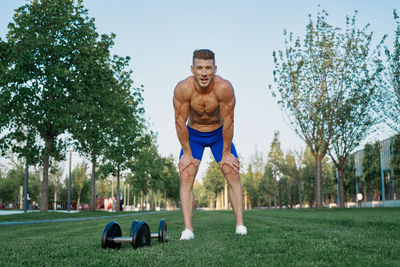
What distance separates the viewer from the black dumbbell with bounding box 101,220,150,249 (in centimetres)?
363

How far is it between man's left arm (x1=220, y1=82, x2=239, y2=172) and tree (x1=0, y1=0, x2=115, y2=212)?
44.4 ft

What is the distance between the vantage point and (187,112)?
493 centimetres

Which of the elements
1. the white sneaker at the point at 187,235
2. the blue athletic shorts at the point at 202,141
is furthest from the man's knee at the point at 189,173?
the white sneaker at the point at 187,235

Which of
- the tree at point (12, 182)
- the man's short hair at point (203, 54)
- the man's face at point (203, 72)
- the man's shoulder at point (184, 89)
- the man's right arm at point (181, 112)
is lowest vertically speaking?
the tree at point (12, 182)

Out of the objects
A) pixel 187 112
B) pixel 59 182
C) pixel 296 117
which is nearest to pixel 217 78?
pixel 187 112

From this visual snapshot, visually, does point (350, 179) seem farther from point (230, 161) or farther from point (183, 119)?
point (183, 119)

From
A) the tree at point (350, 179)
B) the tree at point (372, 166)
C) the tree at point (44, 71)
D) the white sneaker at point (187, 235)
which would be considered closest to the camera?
the white sneaker at point (187, 235)

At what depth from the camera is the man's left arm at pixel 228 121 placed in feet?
15.8

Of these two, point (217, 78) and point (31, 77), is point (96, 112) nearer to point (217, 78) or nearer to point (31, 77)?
point (31, 77)

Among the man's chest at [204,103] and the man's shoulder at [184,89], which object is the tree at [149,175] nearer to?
the man's chest at [204,103]

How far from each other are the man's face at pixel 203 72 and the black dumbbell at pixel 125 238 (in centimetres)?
190

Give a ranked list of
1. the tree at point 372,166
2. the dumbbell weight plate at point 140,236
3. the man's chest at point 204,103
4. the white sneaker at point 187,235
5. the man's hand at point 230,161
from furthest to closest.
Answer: the tree at point 372,166 → the man's hand at point 230,161 → the man's chest at point 204,103 → the white sneaker at point 187,235 → the dumbbell weight plate at point 140,236

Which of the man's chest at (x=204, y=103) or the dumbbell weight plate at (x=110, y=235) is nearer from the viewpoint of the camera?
the dumbbell weight plate at (x=110, y=235)

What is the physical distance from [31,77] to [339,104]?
18439mm
